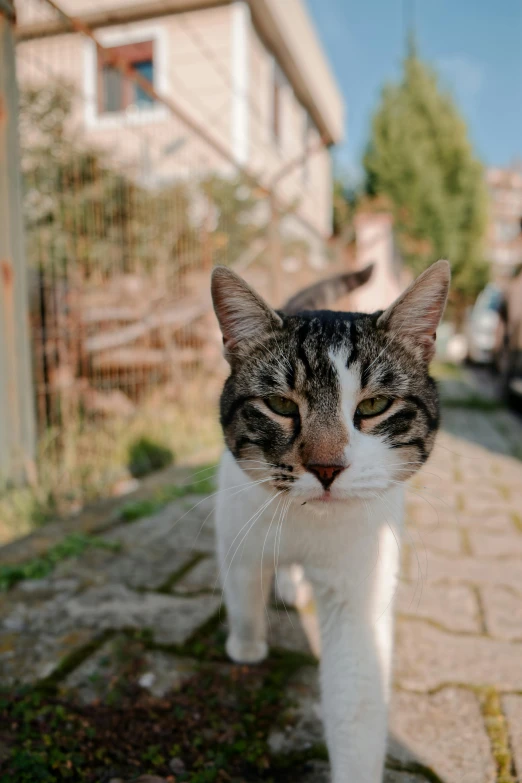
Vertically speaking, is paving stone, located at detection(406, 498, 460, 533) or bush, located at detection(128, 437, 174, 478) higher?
bush, located at detection(128, 437, 174, 478)

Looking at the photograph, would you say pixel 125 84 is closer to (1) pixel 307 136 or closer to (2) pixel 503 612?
(1) pixel 307 136

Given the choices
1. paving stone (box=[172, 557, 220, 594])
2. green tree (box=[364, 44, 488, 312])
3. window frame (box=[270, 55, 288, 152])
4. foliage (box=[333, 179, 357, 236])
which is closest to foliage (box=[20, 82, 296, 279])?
paving stone (box=[172, 557, 220, 594])

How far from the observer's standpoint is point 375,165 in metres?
16.9

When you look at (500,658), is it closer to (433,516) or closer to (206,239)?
(433,516)

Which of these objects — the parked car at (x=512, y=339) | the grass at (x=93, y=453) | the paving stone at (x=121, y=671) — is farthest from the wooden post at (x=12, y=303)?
the parked car at (x=512, y=339)

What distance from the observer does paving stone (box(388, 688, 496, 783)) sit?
140cm

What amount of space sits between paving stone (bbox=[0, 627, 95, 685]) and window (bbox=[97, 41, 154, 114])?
4.99 m

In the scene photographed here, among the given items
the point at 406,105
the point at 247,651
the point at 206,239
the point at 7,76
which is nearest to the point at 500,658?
the point at 247,651

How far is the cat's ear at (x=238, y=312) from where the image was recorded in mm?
1557

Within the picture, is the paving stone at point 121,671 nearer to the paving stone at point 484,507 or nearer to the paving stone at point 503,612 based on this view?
the paving stone at point 503,612

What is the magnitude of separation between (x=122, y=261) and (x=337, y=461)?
3.34 meters

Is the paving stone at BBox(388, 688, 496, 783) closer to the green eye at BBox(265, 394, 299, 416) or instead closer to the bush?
the green eye at BBox(265, 394, 299, 416)

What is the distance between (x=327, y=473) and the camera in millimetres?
1276

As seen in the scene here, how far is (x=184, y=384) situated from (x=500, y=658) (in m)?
3.45
